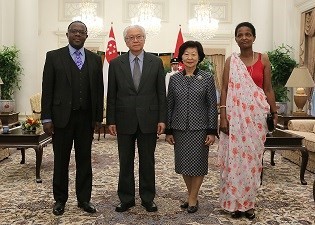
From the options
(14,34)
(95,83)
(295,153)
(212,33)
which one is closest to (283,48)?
(212,33)

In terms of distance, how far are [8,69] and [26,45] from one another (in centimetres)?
114

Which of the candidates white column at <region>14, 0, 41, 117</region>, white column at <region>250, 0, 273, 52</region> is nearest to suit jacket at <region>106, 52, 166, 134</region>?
white column at <region>250, 0, 273, 52</region>

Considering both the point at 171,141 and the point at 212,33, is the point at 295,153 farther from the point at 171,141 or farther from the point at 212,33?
the point at 212,33

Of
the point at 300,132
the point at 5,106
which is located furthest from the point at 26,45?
the point at 300,132

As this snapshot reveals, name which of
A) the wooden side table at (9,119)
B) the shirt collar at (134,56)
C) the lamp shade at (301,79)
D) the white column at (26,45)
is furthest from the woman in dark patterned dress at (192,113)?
the white column at (26,45)

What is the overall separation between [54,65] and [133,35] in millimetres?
711

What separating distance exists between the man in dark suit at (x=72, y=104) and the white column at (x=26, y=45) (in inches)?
296

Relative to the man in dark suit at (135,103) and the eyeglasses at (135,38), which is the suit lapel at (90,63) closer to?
the man in dark suit at (135,103)

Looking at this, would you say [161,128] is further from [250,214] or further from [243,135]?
[250,214]

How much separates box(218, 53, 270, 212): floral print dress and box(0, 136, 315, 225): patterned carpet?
24cm

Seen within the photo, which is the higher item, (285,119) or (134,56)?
(134,56)

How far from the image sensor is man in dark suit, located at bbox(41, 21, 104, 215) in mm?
3389

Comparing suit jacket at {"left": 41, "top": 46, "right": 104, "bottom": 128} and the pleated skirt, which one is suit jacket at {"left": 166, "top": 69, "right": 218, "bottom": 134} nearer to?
the pleated skirt

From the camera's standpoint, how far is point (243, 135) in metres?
3.38
